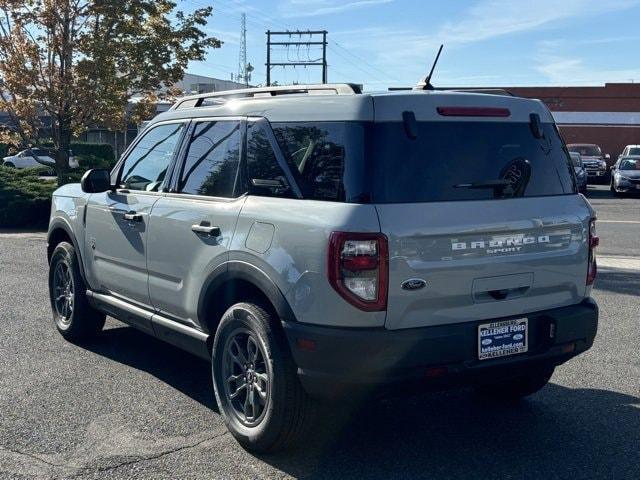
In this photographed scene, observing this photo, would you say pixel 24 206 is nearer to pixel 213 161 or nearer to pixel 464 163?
pixel 213 161

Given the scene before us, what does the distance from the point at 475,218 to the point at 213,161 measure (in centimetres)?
177

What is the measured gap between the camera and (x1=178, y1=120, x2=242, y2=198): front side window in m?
4.72

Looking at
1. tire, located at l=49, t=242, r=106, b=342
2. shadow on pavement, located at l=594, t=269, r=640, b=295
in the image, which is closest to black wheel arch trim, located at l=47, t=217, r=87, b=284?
tire, located at l=49, t=242, r=106, b=342

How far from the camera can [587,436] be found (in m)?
4.65

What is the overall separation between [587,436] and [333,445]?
1.52m

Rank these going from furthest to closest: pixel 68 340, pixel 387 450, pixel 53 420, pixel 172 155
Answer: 1. pixel 68 340
2. pixel 172 155
3. pixel 53 420
4. pixel 387 450

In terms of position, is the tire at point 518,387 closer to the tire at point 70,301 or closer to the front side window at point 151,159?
the front side window at point 151,159

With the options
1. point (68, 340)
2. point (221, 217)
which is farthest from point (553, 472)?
point (68, 340)

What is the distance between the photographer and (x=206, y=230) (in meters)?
4.63

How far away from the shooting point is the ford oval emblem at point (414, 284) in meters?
3.80

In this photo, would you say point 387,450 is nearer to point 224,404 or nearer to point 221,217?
point 224,404

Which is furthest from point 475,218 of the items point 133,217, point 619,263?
point 619,263

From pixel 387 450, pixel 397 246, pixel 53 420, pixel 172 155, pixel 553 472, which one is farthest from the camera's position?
pixel 172 155

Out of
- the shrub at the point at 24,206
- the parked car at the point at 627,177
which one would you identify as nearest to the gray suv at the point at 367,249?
the shrub at the point at 24,206
